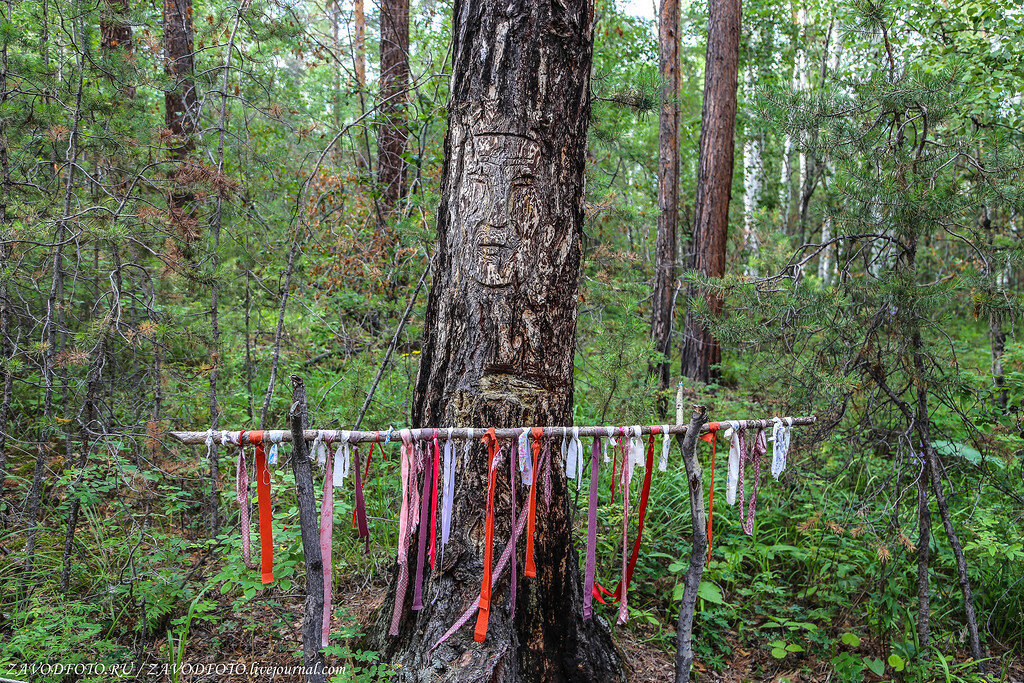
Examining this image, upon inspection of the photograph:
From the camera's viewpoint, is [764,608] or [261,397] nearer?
[764,608]

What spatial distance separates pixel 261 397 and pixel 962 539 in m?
5.61

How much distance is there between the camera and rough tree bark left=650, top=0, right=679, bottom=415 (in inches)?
268

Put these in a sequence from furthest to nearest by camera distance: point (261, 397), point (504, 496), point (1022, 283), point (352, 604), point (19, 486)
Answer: point (1022, 283) → point (261, 397) → point (19, 486) → point (352, 604) → point (504, 496)

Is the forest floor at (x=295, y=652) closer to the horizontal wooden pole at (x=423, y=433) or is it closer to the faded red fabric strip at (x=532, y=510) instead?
the faded red fabric strip at (x=532, y=510)

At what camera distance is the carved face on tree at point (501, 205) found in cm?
231

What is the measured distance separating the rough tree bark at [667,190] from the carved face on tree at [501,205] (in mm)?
4500

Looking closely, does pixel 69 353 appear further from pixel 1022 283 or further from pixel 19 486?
pixel 1022 283

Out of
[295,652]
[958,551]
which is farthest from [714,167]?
[295,652]

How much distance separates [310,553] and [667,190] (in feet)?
21.9

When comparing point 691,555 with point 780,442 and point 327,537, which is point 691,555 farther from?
point 327,537

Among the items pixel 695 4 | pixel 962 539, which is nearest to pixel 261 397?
pixel 962 539

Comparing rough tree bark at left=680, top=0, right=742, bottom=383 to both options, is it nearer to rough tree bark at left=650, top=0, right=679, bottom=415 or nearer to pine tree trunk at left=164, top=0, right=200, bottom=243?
rough tree bark at left=650, top=0, right=679, bottom=415

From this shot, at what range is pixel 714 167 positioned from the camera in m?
7.39

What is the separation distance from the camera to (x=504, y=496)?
7.68 ft
